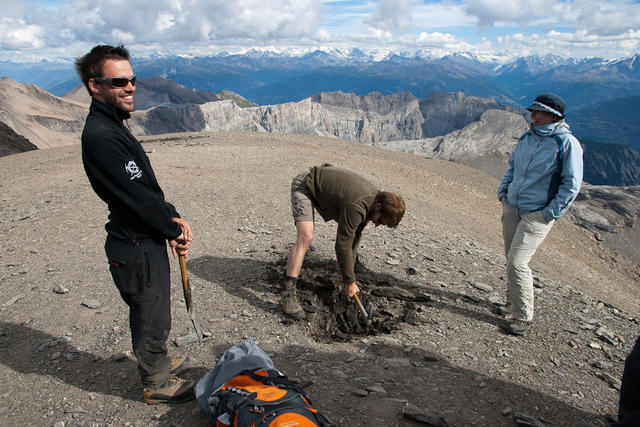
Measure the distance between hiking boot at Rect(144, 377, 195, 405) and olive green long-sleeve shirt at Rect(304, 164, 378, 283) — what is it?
82.4 inches

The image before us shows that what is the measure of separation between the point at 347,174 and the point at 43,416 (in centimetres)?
395

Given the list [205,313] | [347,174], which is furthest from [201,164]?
[347,174]

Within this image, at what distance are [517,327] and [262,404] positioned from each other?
3.93 m

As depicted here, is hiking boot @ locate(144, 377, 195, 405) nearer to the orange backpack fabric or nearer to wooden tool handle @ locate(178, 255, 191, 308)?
the orange backpack fabric

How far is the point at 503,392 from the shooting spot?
4.04 m

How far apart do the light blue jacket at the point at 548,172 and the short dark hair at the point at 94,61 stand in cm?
486

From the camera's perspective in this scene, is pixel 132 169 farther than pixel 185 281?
No

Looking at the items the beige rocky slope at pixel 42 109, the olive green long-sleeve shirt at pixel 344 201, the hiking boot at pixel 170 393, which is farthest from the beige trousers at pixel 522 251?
the beige rocky slope at pixel 42 109

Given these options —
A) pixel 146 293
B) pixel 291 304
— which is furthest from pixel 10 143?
pixel 146 293

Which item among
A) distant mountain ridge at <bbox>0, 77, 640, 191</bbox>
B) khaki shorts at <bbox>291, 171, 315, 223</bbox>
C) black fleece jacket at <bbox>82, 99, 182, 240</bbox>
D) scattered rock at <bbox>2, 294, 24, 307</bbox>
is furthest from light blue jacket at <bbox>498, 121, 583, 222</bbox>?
distant mountain ridge at <bbox>0, 77, 640, 191</bbox>

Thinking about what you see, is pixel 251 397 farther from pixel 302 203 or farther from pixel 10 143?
pixel 10 143

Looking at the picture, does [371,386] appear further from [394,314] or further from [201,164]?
[201,164]

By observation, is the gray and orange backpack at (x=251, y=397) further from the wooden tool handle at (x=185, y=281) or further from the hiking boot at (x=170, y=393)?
the wooden tool handle at (x=185, y=281)

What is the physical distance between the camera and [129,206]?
280 cm
